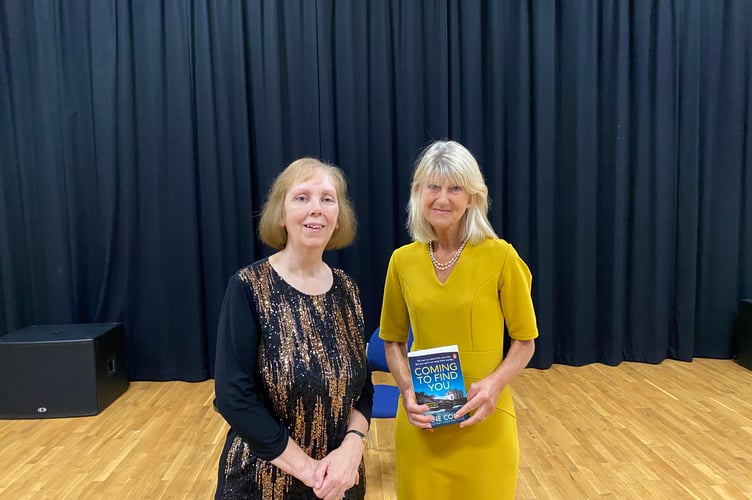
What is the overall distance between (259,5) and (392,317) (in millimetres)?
3279

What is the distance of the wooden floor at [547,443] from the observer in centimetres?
257

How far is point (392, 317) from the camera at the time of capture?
1.65 metres

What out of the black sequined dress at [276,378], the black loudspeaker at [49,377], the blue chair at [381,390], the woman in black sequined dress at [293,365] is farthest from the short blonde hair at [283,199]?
the black loudspeaker at [49,377]

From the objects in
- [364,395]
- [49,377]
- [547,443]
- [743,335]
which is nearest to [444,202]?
[364,395]

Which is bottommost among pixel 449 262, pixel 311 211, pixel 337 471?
pixel 337 471

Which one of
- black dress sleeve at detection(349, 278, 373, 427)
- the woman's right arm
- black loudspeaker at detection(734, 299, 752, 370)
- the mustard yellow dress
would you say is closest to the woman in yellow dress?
the mustard yellow dress

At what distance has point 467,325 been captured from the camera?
1.49 m

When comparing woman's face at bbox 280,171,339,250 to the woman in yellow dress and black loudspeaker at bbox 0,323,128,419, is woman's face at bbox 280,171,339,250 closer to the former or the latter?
the woman in yellow dress

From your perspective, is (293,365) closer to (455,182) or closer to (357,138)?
(455,182)

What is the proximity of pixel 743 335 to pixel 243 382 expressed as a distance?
173 inches

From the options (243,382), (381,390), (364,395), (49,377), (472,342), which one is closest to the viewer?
(243,382)

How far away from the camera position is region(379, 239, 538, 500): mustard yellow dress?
4.89 feet

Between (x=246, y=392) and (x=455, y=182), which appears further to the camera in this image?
(x=455, y=182)

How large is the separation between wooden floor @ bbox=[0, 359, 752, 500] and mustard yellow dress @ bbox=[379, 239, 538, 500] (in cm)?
112
